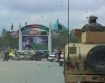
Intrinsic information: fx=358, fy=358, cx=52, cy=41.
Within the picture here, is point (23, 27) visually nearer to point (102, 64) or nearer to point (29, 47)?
point (29, 47)

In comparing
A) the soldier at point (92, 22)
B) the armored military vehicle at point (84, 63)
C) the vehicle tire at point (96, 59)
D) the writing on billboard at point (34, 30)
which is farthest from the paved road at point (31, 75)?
the writing on billboard at point (34, 30)

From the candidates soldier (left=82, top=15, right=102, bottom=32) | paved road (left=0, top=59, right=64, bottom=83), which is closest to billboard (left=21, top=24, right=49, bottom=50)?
paved road (left=0, top=59, right=64, bottom=83)

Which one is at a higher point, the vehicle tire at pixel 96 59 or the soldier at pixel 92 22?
the soldier at pixel 92 22

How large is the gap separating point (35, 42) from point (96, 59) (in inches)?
2525

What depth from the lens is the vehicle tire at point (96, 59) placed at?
9375 mm

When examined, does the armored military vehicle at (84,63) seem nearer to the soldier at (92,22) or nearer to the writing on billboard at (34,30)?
the soldier at (92,22)

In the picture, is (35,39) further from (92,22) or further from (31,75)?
(92,22)

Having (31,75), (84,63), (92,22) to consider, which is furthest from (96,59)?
(31,75)

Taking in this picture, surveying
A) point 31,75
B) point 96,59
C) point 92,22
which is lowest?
point 31,75

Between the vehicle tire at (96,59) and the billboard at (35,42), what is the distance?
6337 centimetres

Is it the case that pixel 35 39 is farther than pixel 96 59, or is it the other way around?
pixel 35 39

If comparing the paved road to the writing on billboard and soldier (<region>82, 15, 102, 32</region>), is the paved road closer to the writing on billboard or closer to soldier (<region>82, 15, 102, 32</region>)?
soldier (<region>82, 15, 102, 32</region>)

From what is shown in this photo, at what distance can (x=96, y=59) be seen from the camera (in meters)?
9.48

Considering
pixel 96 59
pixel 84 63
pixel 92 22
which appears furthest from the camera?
pixel 92 22
